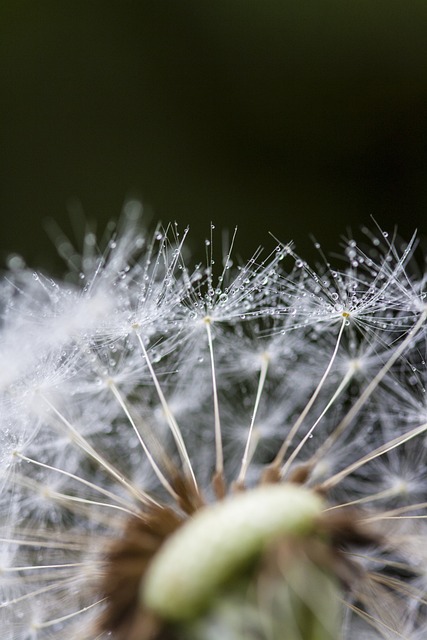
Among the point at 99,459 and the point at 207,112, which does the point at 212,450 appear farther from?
the point at 207,112

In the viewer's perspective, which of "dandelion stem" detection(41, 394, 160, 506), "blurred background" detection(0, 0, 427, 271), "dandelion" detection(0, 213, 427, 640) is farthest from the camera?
"blurred background" detection(0, 0, 427, 271)

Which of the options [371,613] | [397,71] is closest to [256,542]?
[371,613]

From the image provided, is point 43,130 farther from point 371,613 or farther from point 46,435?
point 371,613

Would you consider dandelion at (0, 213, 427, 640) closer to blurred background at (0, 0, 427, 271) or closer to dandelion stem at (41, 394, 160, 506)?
dandelion stem at (41, 394, 160, 506)

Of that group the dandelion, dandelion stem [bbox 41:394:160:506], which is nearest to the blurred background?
the dandelion

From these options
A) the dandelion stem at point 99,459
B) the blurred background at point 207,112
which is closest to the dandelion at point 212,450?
the dandelion stem at point 99,459
